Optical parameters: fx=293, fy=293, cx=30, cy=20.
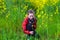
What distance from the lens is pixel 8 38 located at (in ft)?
20.8

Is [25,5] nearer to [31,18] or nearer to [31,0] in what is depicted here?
[31,0]

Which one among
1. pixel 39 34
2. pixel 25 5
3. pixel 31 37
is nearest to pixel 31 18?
pixel 31 37

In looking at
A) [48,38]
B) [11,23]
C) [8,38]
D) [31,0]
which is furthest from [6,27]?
[31,0]

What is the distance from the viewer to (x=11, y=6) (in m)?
8.13

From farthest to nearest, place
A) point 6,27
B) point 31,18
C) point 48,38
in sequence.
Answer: point 6,27 < point 48,38 < point 31,18

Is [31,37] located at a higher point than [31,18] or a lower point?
lower

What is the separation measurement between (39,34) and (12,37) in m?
A: 0.65

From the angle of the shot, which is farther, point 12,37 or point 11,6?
point 11,6

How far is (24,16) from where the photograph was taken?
7473 mm

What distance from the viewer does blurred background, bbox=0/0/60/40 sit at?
663 cm

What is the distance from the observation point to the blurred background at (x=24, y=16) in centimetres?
663

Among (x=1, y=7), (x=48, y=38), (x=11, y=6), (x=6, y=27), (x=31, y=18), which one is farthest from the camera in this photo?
(x=11, y=6)

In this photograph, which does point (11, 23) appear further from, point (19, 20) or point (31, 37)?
point (31, 37)

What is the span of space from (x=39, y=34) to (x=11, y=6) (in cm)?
176
